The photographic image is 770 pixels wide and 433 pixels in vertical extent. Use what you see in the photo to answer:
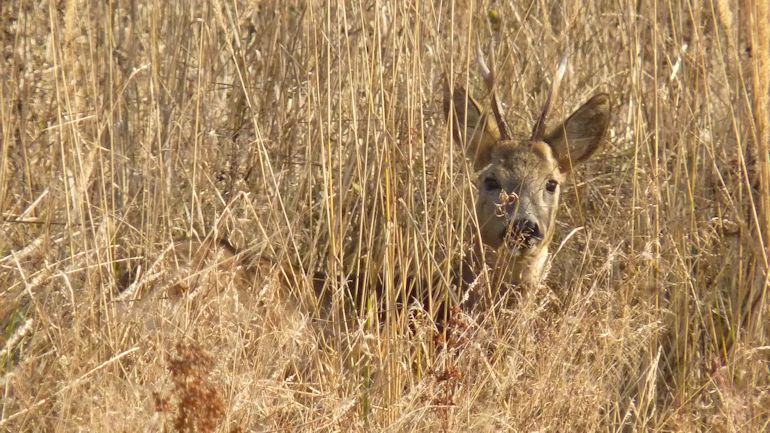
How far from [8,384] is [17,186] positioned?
168 centimetres

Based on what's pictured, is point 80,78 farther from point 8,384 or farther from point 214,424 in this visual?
point 214,424

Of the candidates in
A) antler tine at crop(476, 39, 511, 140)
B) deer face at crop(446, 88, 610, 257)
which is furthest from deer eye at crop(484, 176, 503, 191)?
antler tine at crop(476, 39, 511, 140)

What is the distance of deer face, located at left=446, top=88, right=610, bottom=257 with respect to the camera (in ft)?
15.7

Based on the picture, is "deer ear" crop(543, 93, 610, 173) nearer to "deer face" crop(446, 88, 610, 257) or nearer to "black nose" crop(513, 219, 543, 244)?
"deer face" crop(446, 88, 610, 257)

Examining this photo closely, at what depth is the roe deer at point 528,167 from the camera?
4.73 metres

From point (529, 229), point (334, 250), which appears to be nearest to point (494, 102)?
point (529, 229)

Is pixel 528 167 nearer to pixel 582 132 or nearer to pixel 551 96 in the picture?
pixel 582 132

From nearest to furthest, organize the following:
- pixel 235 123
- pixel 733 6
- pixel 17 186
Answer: pixel 17 186
pixel 235 123
pixel 733 6

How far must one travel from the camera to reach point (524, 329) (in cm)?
359

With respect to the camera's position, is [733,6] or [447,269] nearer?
[447,269]

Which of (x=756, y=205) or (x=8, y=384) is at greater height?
(x=756, y=205)

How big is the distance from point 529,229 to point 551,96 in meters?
0.53

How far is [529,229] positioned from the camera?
15.1 ft

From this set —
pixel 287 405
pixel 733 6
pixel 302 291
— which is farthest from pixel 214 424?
pixel 733 6
